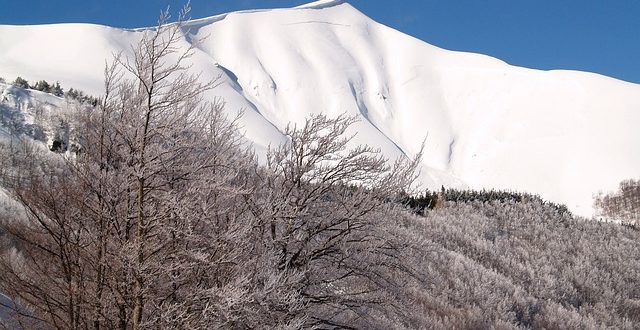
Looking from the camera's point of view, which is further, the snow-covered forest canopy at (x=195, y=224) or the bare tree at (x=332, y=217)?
the bare tree at (x=332, y=217)

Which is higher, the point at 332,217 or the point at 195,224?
the point at 332,217

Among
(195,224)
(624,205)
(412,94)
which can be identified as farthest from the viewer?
(412,94)

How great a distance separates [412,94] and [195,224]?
12384 centimetres

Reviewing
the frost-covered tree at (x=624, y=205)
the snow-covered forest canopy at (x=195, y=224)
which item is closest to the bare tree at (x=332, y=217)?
the snow-covered forest canopy at (x=195, y=224)

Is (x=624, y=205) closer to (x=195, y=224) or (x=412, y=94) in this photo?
(x=195, y=224)

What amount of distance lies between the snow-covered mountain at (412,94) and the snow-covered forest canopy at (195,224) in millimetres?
62411

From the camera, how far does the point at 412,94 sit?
130m

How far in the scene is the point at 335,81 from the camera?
127062 millimetres

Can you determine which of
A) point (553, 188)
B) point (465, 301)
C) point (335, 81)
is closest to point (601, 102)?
point (553, 188)

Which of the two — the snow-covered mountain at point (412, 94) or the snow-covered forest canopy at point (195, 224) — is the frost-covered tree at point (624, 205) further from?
the snow-covered forest canopy at point (195, 224)

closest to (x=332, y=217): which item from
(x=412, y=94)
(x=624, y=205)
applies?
(x=624, y=205)

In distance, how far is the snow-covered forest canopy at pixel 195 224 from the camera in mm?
7754

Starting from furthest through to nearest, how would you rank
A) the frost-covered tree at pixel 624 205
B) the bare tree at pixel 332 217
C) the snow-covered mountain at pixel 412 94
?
1. the snow-covered mountain at pixel 412 94
2. the frost-covered tree at pixel 624 205
3. the bare tree at pixel 332 217

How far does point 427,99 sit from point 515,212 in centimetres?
10213
